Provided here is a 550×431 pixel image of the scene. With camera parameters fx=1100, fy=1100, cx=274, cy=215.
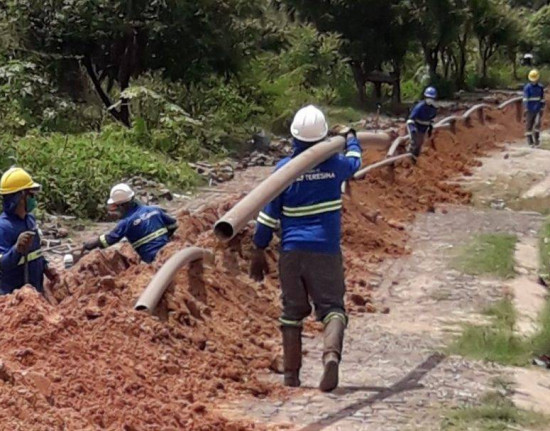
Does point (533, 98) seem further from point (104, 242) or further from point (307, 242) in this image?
point (307, 242)

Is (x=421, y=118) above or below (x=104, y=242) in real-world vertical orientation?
below

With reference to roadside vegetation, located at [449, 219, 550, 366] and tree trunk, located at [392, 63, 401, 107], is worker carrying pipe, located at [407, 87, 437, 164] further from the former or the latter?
tree trunk, located at [392, 63, 401, 107]

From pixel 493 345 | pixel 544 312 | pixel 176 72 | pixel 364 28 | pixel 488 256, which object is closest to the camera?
pixel 493 345

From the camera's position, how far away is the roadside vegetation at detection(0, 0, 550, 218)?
1945 cm

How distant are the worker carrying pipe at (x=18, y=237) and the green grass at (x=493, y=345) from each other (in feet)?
10.8

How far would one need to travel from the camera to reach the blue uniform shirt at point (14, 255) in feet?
26.3

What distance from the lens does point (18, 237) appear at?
802cm

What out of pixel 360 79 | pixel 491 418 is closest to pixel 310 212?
pixel 491 418

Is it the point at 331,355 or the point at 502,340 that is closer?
the point at 331,355

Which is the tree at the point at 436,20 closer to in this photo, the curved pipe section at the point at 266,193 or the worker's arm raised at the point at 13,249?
the worker's arm raised at the point at 13,249

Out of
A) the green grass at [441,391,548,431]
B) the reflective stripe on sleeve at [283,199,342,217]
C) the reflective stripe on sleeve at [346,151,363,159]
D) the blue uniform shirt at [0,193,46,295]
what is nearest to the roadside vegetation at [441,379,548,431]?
the green grass at [441,391,548,431]

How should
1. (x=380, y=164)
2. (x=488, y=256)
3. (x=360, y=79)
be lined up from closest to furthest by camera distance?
(x=488, y=256) → (x=380, y=164) → (x=360, y=79)

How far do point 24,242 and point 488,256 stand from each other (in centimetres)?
677

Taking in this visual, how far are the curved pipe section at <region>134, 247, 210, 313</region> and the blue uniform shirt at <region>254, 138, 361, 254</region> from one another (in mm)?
899
